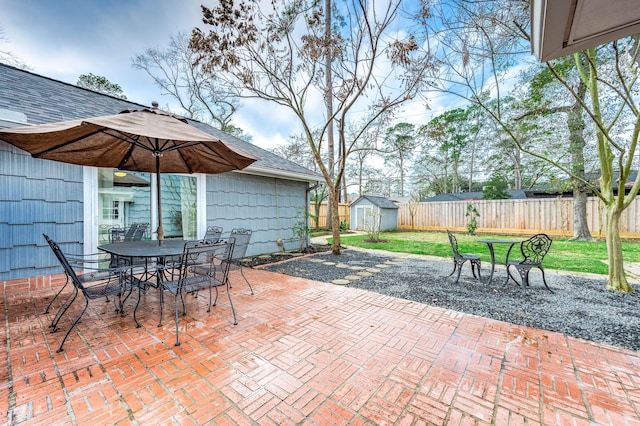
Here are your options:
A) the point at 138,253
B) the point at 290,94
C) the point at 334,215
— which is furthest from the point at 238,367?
the point at 290,94

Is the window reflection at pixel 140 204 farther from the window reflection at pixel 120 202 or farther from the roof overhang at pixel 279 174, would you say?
the roof overhang at pixel 279 174

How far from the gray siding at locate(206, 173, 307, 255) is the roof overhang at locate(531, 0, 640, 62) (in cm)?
578

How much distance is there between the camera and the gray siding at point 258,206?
631 cm

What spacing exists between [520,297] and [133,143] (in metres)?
5.79

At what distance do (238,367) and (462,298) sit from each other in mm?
3251

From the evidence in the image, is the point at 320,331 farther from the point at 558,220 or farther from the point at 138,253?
the point at 558,220

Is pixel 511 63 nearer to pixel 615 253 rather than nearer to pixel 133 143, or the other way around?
pixel 615 253

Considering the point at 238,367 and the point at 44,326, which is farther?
the point at 44,326

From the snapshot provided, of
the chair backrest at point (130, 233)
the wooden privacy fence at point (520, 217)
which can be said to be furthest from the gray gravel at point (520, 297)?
the wooden privacy fence at point (520, 217)

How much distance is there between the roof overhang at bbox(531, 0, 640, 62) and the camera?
4.72 feet

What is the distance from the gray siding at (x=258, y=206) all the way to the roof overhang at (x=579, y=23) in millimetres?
5785

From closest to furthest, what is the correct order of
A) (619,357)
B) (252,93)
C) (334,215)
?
(619,357) < (252,93) < (334,215)

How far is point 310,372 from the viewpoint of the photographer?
6.82ft

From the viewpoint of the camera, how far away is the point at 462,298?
390 centimetres
